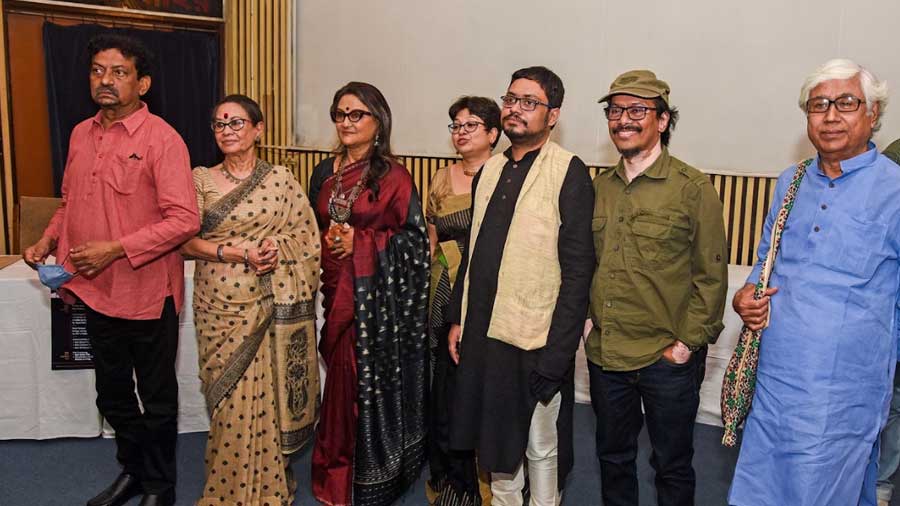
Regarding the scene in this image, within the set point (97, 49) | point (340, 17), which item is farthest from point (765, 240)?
point (340, 17)

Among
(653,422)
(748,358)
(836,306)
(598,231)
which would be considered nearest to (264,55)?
(598,231)

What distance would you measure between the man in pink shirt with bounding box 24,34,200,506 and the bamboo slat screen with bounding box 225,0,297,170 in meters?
3.31

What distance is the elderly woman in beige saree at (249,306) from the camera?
2.79 m

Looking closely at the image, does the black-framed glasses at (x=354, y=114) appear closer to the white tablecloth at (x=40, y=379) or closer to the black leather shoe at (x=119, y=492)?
the white tablecloth at (x=40, y=379)

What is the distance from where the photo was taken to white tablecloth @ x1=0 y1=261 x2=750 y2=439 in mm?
3496

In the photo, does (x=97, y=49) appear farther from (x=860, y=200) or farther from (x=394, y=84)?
(x=394, y=84)

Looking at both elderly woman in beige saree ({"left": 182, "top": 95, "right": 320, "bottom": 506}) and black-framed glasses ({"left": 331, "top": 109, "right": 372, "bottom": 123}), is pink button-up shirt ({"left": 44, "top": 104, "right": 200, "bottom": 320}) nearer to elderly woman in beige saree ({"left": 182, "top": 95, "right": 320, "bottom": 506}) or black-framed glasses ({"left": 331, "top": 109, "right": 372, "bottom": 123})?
elderly woman in beige saree ({"left": 182, "top": 95, "right": 320, "bottom": 506})

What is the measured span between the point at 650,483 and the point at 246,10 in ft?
15.2

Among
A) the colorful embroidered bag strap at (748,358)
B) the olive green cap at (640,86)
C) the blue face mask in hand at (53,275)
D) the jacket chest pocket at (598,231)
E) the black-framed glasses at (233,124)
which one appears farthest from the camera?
the black-framed glasses at (233,124)

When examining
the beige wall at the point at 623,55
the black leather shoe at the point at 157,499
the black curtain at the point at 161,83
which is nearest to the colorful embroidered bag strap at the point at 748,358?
the black leather shoe at the point at 157,499

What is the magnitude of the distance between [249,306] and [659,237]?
149 cm

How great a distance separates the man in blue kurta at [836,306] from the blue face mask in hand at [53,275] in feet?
7.40

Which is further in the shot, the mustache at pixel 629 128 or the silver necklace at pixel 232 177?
the silver necklace at pixel 232 177

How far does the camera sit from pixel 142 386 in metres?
2.86
